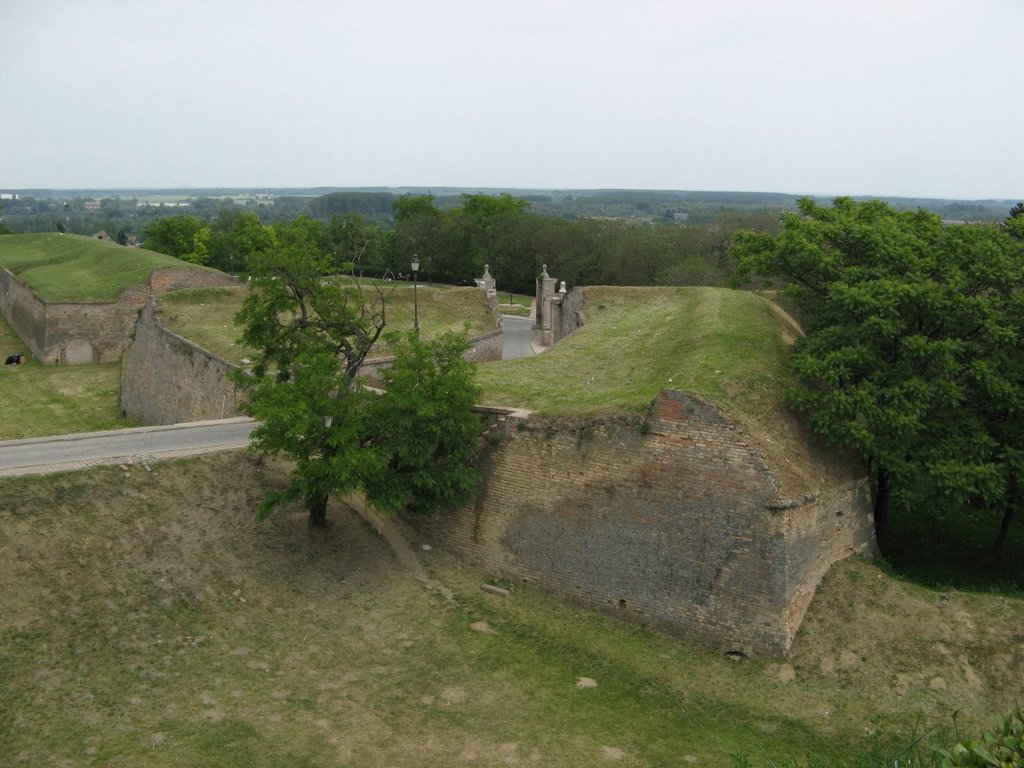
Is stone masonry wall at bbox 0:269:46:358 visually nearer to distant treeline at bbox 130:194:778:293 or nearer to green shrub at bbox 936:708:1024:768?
distant treeline at bbox 130:194:778:293

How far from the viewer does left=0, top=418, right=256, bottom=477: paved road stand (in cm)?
1656

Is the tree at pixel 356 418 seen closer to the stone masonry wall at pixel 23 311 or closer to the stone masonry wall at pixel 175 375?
the stone masonry wall at pixel 175 375

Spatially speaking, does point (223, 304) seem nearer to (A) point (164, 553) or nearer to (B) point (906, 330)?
(A) point (164, 553)

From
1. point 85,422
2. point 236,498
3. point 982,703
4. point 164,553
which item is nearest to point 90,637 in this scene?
point 164,553

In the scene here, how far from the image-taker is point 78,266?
46562mm

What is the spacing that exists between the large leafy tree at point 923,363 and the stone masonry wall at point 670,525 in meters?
1.26

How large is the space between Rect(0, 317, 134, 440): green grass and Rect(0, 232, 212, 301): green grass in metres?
3.50

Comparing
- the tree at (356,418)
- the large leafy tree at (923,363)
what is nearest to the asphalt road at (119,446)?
the tree at (356,418)

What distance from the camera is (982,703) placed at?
13.1 metres

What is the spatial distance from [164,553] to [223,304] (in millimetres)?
19279

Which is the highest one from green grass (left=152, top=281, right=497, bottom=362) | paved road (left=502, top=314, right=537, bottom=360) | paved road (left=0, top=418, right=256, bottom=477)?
green grass (left=152, top=281, right=497, bottom=362)

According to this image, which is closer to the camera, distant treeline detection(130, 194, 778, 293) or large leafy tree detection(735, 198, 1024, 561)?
large leafy tree detection(735, 198, 1024, 561)

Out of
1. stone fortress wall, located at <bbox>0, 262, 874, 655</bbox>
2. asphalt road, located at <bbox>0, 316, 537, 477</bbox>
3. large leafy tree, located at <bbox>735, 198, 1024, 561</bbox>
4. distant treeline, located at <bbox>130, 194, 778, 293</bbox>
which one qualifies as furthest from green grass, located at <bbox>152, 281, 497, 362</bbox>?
large leafy tree, located at <bbox>735, 198, 1024, 561</bbox>

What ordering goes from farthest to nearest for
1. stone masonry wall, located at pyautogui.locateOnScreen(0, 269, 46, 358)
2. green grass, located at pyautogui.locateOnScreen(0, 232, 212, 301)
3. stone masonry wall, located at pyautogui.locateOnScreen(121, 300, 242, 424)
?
green grass, located at pyautogui.locateOnScreen(0, 232, 212, 301) → stone masonry wall, located at pyautogui.locateOnScreen(0, 269, 46, 358) → stone masonry wall, located at pyautogui.locateOnScreen(121, 300, 242, 424)
